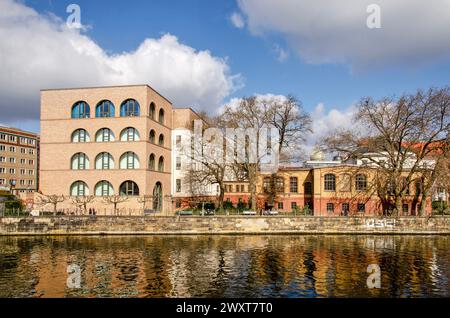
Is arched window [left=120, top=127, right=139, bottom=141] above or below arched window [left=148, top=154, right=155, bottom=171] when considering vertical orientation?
above

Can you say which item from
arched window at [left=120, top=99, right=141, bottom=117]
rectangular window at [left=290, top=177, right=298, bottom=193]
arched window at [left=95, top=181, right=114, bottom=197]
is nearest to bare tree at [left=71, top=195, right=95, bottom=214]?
arched window at [left=95, top=181, right=114, bottom=197]

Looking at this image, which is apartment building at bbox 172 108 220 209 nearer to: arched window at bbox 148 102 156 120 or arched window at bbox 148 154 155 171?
arched window at bbox 148 154 155 171

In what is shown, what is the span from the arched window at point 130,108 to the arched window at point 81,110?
15.7 feet

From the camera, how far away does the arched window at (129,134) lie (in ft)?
170

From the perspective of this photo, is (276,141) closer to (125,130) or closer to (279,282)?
(125,130)

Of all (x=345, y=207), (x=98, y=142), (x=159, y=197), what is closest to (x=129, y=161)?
(x=98, y=142)

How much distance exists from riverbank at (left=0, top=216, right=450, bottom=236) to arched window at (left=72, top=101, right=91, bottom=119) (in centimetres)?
1728

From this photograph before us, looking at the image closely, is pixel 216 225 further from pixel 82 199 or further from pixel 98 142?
pixel 98 142

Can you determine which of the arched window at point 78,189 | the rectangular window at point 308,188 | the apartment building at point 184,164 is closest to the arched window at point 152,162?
the apartment building at point 184,164

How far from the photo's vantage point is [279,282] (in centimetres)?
1983

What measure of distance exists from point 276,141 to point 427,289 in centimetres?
3538

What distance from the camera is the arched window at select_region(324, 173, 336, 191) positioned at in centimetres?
5291

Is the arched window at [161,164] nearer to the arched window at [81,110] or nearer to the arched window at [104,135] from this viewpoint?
the arched window at [104,135]
